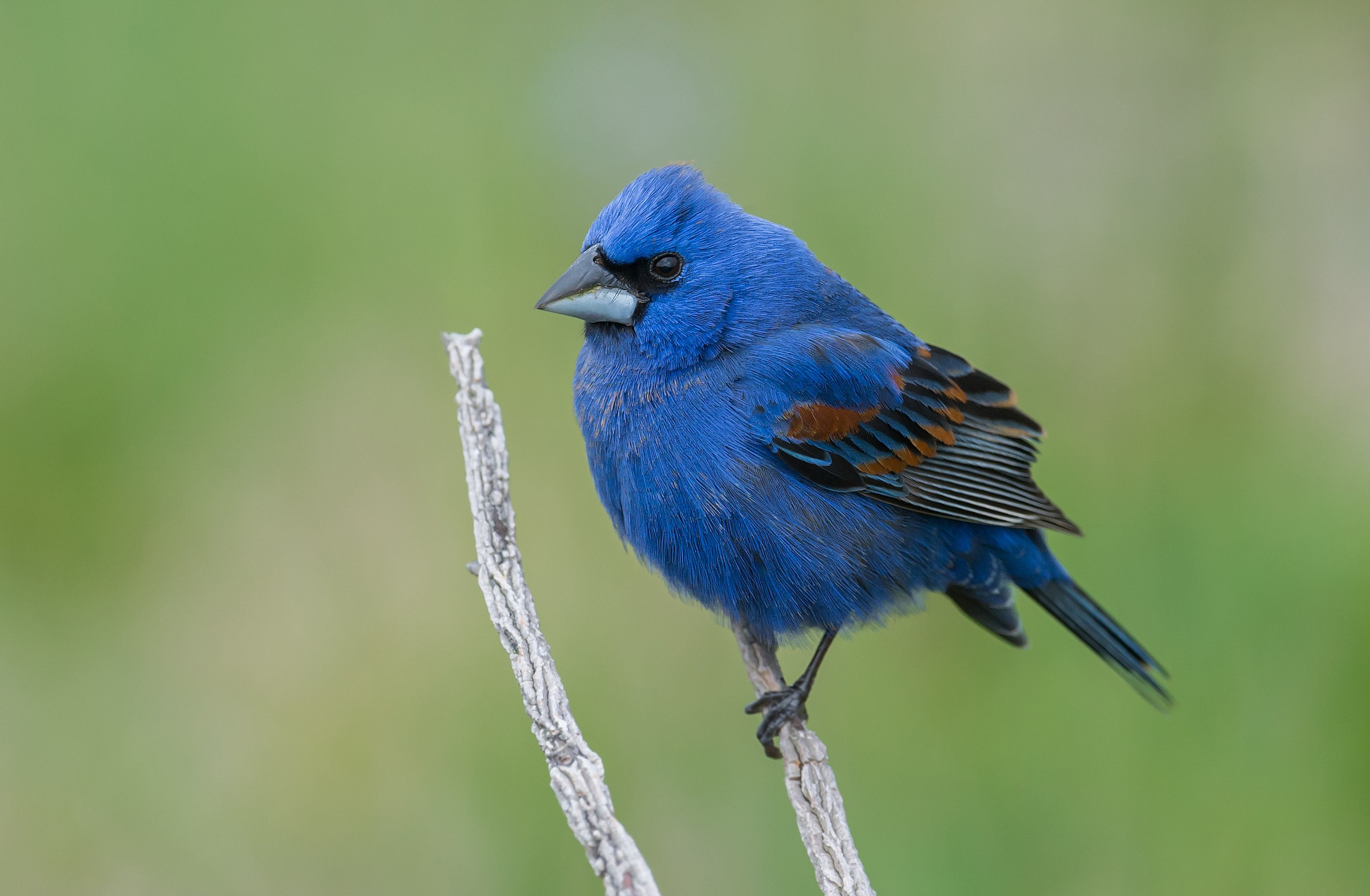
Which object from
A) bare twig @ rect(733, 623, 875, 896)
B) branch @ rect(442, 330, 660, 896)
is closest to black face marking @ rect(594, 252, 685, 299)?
branch @ rect(442, 330, 660, 896)

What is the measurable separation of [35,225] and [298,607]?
1758mm

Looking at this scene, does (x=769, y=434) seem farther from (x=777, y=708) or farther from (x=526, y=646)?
(x=526, y=646)

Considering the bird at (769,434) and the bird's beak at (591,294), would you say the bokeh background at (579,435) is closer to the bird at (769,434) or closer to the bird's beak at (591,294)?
the bird at (769,434)

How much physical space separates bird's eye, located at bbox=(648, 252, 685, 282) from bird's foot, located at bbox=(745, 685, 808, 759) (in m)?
1.13

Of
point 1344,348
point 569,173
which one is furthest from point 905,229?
point 1344,348

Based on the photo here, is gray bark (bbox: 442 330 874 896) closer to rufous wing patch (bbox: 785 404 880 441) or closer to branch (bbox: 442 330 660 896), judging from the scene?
branch (bbox: 442 330 660 896)

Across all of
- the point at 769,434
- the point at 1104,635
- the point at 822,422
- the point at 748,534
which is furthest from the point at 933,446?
the point at 1104,635

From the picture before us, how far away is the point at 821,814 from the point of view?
2439 millimetres

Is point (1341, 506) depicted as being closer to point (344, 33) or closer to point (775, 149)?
point (775, 149)

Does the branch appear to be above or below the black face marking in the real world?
below

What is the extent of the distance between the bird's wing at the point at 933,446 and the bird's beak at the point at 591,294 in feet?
1.65

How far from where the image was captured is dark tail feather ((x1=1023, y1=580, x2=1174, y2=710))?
351cm

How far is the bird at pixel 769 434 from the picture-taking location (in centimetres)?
310

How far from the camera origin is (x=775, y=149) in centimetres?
437
